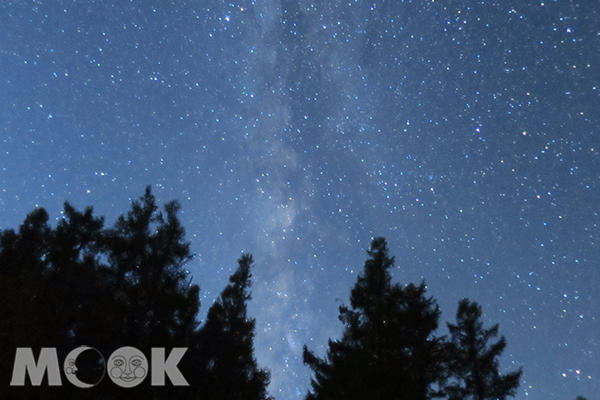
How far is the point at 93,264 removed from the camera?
17203mm

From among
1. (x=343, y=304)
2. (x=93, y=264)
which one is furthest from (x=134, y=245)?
(x=343, y=304)

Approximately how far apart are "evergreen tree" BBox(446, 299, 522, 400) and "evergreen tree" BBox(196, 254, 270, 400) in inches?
423

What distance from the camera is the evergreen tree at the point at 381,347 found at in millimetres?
14141

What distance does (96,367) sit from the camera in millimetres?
14805

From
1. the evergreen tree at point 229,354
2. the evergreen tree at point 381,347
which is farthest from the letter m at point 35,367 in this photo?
the evergreen tree at point 381,347

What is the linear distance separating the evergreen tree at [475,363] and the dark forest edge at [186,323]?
0.05 m

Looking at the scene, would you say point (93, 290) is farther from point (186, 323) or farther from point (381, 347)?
point (381, 347)

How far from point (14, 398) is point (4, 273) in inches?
312

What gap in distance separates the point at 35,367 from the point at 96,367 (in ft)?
8.91

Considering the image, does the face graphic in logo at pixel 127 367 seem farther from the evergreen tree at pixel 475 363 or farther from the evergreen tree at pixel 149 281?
the evergreen tree at pixel 475 363

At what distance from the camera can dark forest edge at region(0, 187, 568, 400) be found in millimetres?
14645

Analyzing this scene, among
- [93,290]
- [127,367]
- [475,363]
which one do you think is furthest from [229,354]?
[475,363]

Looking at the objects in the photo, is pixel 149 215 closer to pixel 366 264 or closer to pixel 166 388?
pixel 166 388

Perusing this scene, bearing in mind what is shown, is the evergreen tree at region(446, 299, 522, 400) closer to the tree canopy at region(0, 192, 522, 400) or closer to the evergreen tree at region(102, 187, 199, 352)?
the tree canopy at region(0, 192, 522, 400)
